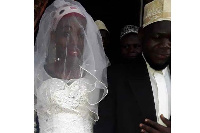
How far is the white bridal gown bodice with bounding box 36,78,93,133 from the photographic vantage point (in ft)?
6.00

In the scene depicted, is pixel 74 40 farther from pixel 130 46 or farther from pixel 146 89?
pixel 130 46

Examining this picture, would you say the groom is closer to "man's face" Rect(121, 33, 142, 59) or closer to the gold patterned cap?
the gold patterned cap

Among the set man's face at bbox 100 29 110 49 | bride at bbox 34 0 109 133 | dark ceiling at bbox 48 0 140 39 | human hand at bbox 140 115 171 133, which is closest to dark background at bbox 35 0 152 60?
dark ceiling at bbox 48 0 140 39

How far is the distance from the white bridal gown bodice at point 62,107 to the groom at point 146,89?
A: 10 centimetres

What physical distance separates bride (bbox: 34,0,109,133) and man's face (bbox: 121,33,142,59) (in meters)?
1.27

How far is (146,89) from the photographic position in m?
1.86

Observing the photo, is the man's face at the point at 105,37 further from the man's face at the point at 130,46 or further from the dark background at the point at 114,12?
the dark background at the point at 114,12

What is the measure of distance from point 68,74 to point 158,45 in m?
0.53
